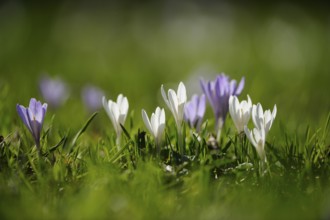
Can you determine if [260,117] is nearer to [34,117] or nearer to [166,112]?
[34,117]

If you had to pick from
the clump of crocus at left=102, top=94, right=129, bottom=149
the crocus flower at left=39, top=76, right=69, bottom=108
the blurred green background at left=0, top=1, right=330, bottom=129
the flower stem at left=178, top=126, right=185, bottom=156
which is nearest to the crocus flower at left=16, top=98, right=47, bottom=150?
the clump of crocus at left=102, top=94, right=129, bottom=149

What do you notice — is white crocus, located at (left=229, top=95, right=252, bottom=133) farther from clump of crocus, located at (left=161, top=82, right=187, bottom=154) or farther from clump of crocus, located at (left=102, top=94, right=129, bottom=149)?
clump of crocus, located at (left=102, top=94, right=129, bottom=149)

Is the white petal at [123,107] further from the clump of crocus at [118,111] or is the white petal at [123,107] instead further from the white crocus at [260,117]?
the white crocus at [260,117]

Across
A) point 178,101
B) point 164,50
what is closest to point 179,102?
point 178,101

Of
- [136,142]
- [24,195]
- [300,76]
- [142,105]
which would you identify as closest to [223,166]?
[136,142]

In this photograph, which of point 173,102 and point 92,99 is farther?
point 92,99

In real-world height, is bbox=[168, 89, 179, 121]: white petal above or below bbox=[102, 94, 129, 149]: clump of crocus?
above

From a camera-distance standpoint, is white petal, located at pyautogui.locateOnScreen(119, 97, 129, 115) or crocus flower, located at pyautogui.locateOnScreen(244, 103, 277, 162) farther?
white petal, located at pyautogui.locateOnScreen(119, 97, 129, 115)
